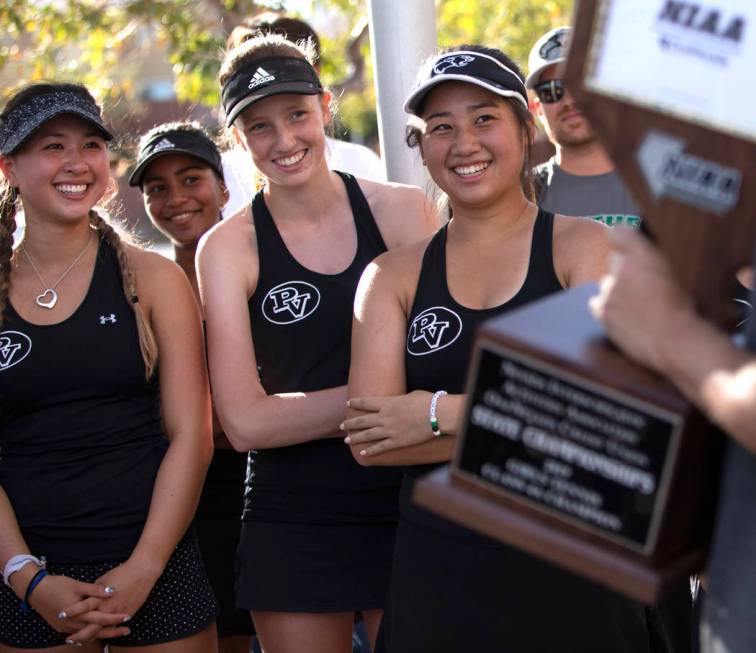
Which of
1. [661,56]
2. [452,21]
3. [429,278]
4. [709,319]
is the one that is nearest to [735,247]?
[709,319]

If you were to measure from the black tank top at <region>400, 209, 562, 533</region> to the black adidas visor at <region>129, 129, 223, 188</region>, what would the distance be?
4.88ft

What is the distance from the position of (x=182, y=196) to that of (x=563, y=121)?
141 centimetres

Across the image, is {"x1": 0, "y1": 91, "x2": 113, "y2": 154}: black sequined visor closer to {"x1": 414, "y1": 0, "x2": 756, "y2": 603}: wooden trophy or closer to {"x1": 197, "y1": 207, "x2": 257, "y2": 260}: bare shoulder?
{"x1": 197, "y1": 207, "x2": 257, "y2": 260}: bare shoulder

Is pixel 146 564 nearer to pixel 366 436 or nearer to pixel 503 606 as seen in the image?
pixel 366 436

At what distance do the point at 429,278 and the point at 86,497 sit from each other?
46.1 inches

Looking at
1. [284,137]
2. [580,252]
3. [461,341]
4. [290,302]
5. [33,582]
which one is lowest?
[33,582]

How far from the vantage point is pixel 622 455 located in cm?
166

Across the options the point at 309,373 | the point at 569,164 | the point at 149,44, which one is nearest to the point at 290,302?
the point at 309,373

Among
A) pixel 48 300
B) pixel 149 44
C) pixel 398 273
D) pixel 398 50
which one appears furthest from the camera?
pixel 149 44

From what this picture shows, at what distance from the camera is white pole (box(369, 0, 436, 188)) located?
4.01 meters

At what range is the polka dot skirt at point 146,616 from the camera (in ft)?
10.6

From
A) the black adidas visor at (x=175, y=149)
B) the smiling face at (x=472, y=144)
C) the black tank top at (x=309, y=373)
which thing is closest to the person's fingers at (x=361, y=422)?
the black tank top at (x=309, y=373)

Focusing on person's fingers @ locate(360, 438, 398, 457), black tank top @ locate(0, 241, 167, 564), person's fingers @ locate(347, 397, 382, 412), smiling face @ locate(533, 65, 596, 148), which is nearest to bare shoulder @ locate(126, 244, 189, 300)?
black tank top @ locate(0, 241, 167, 564)

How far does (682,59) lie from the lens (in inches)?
62.7
